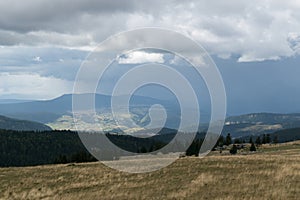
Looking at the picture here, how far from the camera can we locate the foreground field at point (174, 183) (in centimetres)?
2197

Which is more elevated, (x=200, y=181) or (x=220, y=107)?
(x=220, y=107)

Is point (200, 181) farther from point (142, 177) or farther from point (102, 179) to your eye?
point (102, 179)

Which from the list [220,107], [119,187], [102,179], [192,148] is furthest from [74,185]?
[192,148]

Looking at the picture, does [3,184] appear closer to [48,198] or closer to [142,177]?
[48,198]

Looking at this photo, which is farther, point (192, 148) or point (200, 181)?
point (192, 148)

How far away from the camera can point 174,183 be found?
2627cm

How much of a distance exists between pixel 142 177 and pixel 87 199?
682 cm

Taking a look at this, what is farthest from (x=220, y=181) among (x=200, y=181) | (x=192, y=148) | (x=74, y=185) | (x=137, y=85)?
(x=192, y=148)

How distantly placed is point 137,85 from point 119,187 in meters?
7.69

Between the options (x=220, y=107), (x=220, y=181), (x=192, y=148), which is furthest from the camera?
(x=192, y=148)

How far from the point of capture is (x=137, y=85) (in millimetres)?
23438

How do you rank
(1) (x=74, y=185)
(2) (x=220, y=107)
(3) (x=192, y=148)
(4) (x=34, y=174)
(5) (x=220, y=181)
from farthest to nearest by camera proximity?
(3) (x=192, y=148) → (4) (x=34, y=174) → (1) (x=74, y=185) → (5) (x=220, y=181) → (2) (x=220, y=107)

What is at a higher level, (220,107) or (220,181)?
(220,107)

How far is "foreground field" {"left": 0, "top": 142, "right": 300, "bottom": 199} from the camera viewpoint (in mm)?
21969
